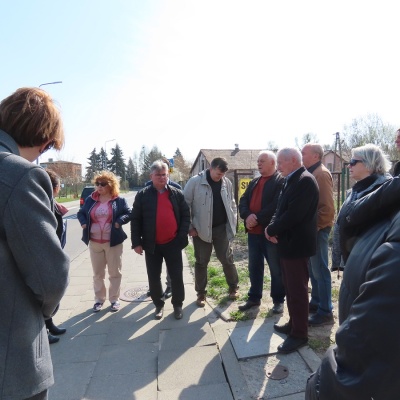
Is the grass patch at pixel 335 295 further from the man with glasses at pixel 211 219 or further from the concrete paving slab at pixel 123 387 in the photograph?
the concrete paving slab at pixel 123 387

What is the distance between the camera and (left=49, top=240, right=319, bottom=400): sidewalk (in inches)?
105

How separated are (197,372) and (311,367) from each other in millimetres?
1036

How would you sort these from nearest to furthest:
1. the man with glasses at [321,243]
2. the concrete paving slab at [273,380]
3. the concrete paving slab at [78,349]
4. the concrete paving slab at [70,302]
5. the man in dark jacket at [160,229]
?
the concrete paving slab at [273,380], the concrete paving slab at [78,349], the man with glasses at [321,243], the man in dark jacket at [160,229], the concrete paving slab at [70,302]

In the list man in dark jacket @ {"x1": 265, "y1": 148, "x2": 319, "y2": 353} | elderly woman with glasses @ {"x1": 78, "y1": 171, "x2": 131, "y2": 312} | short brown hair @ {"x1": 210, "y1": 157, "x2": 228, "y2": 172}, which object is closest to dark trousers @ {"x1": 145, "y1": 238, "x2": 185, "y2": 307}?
elderly woman with glasses @ {"x1": 78, "y1": 171, "x2": 131, "y2": 312}

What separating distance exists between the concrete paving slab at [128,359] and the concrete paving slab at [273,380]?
0.93 meters

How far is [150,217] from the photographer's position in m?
4.15

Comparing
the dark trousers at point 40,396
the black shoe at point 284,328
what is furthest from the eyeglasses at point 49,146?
the black shoe at point 284,328

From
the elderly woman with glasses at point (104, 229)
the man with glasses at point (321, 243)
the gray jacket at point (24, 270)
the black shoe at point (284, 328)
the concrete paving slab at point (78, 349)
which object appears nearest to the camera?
the gray jacket at point (24, 270)

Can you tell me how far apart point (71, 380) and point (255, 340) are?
184 cm

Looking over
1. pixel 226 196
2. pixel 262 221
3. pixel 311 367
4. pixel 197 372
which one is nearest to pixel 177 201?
pixel 226 196

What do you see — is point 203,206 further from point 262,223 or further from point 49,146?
point 49,146

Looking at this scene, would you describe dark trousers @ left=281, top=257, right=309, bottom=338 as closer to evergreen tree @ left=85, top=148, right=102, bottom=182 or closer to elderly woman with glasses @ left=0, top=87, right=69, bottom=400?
elderly woman with glasses @ left=0, top=87, right=69, bottom=400

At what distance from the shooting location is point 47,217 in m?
1.34

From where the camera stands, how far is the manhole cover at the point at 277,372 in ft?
9.01
